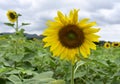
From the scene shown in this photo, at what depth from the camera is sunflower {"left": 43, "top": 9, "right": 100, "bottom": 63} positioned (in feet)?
6.63

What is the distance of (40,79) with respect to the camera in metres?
1.90

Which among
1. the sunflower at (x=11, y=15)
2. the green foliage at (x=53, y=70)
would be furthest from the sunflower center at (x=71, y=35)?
the sunflower at (x=11, y=15)

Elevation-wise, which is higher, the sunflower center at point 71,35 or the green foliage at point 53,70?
the sunflower center at point 71,35

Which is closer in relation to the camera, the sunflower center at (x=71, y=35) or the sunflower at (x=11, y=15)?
the sunflower center at (x=71, y=35)

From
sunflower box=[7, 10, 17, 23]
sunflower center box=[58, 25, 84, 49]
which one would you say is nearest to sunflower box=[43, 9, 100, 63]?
sunflower center box=[58, 25, 84, 49]

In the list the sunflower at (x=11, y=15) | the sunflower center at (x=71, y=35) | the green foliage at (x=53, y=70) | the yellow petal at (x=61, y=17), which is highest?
the sunflower at (x=11, y=15)

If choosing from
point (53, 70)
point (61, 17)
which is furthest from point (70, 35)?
point (53, 70)

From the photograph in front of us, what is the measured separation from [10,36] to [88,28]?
1939mm

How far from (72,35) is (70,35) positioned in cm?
1

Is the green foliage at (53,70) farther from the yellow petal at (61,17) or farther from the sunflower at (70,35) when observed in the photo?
the yellow petal at (61,17)

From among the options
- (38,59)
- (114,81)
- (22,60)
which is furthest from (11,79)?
(38,59)

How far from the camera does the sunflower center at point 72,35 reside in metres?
2.04

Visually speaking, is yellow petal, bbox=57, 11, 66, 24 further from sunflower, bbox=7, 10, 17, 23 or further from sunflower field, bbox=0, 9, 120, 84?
sunflower, bbox=7, 10, 17, 23

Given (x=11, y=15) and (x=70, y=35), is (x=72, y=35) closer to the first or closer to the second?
(x=70, y=35)
